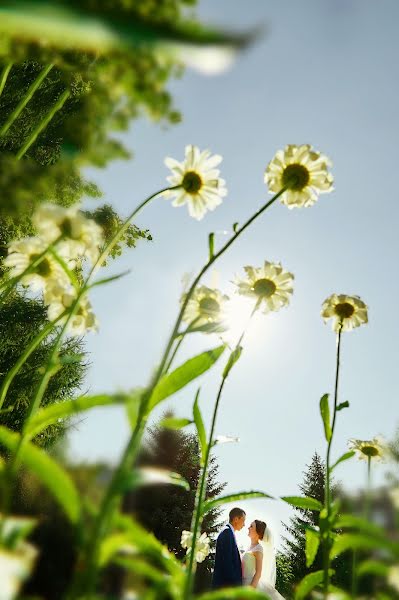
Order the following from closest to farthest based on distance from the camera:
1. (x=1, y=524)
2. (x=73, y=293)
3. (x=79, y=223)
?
(x=1, y=524)
(x=79, y=223)
(x=73, y=293)

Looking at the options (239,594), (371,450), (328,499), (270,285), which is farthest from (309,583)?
(371,450)

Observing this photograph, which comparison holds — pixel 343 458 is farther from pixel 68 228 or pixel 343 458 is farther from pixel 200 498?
pixel 68 228

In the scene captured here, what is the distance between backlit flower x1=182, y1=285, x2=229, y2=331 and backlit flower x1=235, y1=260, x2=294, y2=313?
25cm

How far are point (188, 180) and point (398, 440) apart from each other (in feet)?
65.3

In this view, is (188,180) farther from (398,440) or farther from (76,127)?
(398,440)

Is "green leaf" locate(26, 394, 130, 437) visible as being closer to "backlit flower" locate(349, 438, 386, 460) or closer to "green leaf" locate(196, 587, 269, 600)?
"green leaf" locate(196, 587, 269, 600)

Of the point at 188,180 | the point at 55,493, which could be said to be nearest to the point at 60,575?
the point at 55,493

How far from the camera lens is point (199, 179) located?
147 centimetres

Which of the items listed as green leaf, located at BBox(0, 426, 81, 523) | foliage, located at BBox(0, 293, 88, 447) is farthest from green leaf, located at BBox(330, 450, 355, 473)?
foliage, located at BBox(0, 293, 88, 447)

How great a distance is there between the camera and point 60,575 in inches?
52.0

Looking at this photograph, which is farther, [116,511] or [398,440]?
[398,440]

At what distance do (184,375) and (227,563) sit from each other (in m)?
3.55

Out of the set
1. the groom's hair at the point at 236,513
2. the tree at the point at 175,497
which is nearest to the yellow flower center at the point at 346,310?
the groom's hair at the point at 236,513

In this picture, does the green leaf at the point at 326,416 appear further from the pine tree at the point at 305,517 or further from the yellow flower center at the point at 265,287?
the pine tree at the point at 305,517
